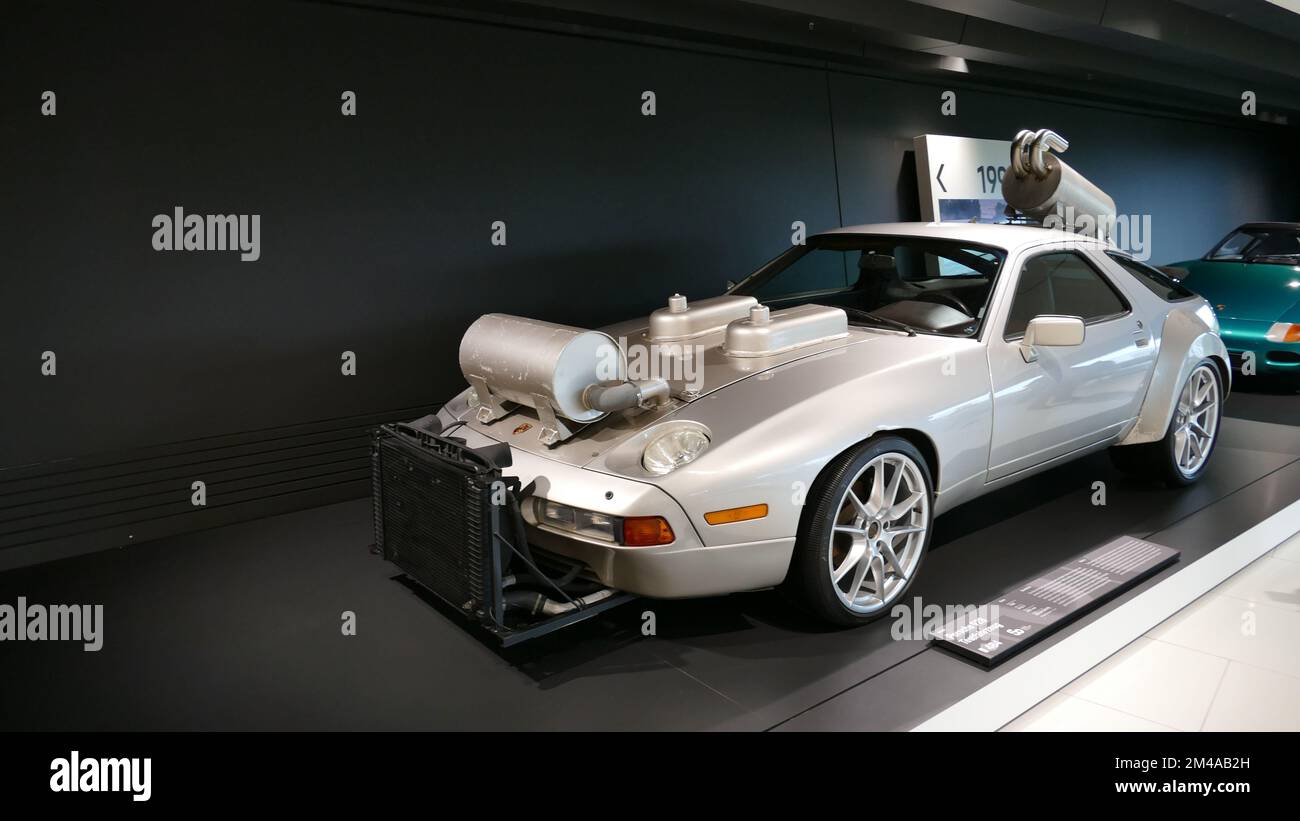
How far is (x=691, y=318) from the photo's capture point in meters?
3.59

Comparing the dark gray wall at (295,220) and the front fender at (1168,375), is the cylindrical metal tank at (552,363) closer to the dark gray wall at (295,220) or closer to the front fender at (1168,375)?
the dark gray wall at (295,220)

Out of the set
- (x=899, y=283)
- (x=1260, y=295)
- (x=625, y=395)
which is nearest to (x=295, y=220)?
(x=625, y=395)

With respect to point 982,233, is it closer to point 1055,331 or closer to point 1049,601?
point 1055,331

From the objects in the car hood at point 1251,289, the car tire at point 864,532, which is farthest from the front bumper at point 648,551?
the car hood at point 1251,289

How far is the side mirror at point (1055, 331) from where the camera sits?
11.2ft

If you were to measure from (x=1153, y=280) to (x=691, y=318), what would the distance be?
2499mm

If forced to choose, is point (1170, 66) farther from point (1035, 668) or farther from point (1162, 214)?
point (1035, 668)

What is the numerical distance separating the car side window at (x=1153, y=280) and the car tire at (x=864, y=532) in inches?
76.3

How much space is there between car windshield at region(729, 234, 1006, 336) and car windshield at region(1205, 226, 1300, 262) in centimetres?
417

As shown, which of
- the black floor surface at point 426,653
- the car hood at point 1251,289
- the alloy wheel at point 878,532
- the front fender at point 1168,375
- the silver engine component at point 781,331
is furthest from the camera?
the car hood at point 1251,289
